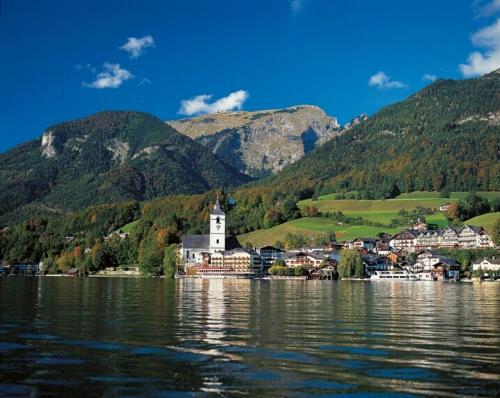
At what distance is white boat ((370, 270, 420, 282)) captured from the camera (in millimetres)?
167288

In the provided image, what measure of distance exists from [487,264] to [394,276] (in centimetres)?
2395

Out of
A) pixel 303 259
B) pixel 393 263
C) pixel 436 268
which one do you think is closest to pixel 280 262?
pixel 303 259

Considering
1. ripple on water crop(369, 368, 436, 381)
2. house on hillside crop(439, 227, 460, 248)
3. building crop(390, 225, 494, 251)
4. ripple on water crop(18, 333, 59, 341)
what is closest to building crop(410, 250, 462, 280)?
building crop(390, 225, 494, 251)

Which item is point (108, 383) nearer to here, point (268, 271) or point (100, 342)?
point (100, 342)

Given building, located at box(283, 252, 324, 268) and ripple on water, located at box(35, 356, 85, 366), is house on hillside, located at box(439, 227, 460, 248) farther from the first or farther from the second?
ripple on water, located at box(35, 356, 85, 366)

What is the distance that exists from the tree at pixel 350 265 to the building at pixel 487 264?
27938 mm

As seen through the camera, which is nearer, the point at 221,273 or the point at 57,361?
the point at 57,361

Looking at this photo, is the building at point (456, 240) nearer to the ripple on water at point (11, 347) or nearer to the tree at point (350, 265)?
the tree at point (350, 265)

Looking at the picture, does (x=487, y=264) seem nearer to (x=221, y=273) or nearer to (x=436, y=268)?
(x=436, y=268)

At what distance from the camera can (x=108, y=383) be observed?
20656 mm

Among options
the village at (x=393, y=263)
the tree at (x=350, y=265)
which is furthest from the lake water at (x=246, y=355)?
the village at (x=393, y=263)

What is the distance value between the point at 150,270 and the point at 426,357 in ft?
572

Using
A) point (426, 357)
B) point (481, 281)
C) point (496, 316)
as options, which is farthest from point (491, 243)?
point (426, 357)

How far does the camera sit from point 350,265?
6535 inches
